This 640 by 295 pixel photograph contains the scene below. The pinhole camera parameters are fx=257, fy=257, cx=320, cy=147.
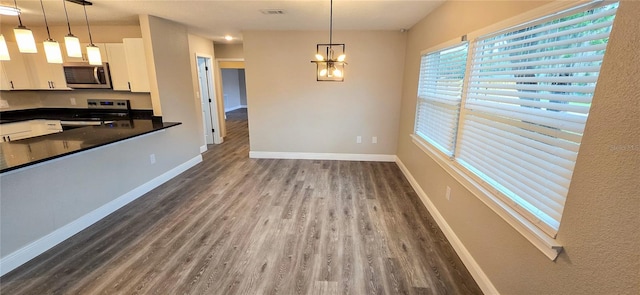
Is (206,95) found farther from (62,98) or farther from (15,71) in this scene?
(15,71)

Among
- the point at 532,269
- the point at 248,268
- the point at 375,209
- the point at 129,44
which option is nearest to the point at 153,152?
the point at 129,44

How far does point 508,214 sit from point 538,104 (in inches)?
27.1

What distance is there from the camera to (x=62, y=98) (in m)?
4.34

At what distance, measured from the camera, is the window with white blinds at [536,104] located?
3.94 ft

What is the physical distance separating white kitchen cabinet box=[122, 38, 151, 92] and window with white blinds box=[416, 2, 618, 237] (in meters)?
4.07

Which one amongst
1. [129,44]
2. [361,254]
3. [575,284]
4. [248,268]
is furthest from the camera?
[129,44]

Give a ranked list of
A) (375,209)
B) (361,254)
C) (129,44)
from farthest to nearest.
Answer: (129,44)
(375,209)
(361,254)

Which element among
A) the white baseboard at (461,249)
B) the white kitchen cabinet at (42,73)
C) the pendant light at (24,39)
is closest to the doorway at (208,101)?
the white kitchen cabinet at (42,73)

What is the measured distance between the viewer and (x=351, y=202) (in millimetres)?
3281

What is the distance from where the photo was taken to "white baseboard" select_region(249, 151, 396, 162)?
499cm

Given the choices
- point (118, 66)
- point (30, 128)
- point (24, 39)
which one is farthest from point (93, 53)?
point (30, 128)

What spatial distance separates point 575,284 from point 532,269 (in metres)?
0.27

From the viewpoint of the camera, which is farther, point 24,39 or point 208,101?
point 208,101

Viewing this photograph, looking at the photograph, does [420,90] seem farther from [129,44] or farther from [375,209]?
[129,44]
